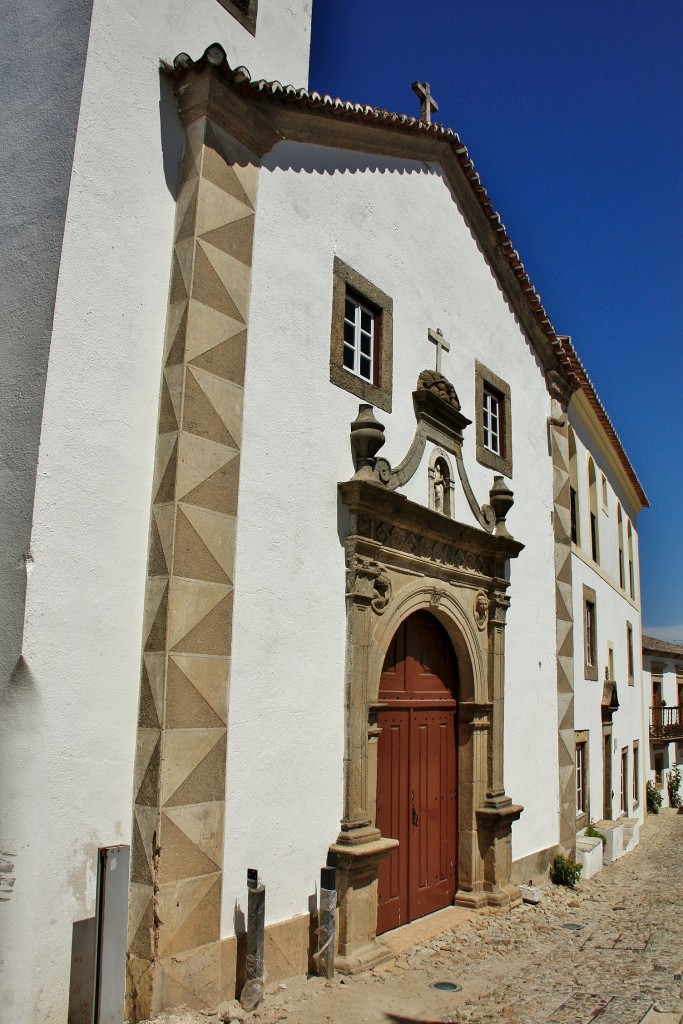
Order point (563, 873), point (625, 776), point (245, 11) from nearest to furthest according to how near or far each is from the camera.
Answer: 1. point (245, 11)
2. point (563, 873)
3. point (625, 776)

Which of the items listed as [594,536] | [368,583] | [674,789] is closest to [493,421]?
[368,583]

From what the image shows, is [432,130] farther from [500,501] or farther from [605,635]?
[605,635]

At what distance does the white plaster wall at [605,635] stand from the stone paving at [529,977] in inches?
143

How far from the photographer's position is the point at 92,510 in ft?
15.9

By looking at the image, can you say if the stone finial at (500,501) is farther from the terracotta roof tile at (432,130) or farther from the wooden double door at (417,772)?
the terracotta roof tile at (432,130)

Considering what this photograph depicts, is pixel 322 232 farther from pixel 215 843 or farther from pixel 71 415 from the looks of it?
pixel 215 843

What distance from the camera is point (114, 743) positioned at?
15.7 ft

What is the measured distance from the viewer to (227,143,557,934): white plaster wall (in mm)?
5637

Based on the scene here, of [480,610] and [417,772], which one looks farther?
[480,610]

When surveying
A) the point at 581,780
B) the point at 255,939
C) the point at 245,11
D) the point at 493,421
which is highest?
the point at 245,11

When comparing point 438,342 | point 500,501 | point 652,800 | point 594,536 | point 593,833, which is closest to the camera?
point 438,342

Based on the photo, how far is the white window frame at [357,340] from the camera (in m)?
7.22

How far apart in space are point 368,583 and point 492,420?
12.6 ft

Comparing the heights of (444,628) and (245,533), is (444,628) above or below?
below
